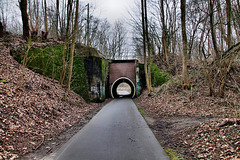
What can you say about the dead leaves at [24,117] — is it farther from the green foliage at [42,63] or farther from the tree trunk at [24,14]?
the tree trunk at [24,14]

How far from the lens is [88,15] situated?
26250 mm

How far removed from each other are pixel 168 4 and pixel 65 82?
18.2 metres

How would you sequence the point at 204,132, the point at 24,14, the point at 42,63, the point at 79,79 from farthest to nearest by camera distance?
the point at 79,79 → the point at 24,14 → the point at 42,63 → the point at 204,132

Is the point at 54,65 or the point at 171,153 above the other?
the point at 54,65

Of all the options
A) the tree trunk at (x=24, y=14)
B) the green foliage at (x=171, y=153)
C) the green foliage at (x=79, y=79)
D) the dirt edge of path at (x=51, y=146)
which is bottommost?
the green foliage at (x=171, y=153)

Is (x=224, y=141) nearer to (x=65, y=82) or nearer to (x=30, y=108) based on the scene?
(x=30, y=108)

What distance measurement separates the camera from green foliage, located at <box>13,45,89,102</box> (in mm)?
13047

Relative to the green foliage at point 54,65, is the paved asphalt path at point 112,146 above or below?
below

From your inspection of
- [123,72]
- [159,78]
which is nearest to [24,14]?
[123,72]

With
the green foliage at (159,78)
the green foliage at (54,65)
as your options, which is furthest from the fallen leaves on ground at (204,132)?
the green foliage at (159,78)

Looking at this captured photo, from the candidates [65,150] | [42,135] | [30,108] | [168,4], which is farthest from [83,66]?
[168,4]

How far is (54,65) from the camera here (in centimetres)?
1366

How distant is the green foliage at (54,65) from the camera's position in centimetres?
1305

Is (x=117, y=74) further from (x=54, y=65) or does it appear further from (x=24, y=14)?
(x=24, y=14)
